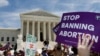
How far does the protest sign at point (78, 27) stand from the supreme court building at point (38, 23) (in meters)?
80.0

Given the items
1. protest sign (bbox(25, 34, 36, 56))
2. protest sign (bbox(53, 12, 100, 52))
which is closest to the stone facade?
protest sign (bbox(25, 34, 36, 56))

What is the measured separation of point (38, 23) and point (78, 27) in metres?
81.7

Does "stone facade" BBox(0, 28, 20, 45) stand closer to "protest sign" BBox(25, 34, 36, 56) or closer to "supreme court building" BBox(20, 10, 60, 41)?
"supreme court building" BBox(20, 10, 60, 41)

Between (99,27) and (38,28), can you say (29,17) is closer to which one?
(38,28)

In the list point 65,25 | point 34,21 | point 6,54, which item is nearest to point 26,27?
point 34,21

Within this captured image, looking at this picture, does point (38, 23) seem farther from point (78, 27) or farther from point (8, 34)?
point (78, 27)

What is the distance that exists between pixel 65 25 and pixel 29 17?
265ft

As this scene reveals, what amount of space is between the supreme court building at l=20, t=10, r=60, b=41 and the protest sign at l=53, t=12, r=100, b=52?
79957mm

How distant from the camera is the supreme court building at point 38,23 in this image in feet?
279

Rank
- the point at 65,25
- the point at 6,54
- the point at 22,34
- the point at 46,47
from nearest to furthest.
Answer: the point at 65,25, the point at 46,47, the point at 6,54, the point at 22,34

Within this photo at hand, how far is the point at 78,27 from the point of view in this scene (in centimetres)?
433

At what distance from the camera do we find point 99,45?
405 cm

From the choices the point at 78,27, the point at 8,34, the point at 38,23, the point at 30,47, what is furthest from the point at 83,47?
the point at 8,34

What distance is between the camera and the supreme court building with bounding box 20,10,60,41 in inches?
3349
